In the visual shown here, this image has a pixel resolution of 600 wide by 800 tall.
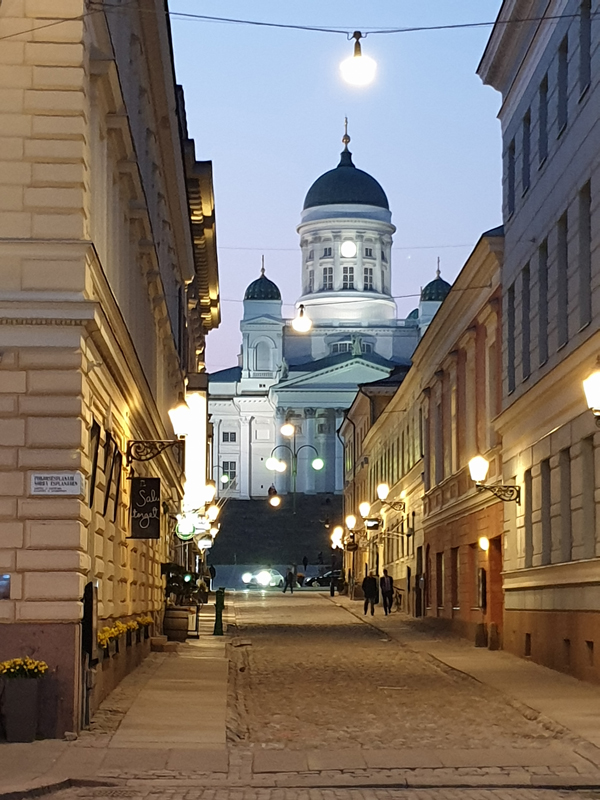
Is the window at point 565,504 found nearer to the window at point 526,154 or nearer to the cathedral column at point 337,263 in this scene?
the window at point 526,154

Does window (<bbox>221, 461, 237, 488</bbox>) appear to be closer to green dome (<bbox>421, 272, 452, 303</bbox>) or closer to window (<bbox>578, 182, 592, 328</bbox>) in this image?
green dome (<bbox>421, 272, 452, 303</bbox>)

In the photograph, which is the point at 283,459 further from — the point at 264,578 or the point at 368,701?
the point at 368,701

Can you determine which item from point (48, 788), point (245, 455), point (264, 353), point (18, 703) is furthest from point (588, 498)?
point (264, 353)

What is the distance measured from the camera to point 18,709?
1436 cm

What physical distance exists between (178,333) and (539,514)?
553 inches

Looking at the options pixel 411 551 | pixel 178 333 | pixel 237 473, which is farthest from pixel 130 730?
pixel 237 473

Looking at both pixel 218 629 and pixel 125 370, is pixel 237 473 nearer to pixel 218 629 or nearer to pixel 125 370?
pixel 218 629

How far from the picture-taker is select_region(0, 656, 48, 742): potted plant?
14367mm

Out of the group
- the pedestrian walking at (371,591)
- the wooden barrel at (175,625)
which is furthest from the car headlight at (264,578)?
the wooden barrel at (175,625)

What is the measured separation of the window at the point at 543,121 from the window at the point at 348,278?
12218 cm

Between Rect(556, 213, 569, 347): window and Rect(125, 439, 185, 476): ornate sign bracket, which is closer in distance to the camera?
Rect(125, 439, 185, 476): ornate sign bracket

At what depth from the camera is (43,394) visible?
15156 mm

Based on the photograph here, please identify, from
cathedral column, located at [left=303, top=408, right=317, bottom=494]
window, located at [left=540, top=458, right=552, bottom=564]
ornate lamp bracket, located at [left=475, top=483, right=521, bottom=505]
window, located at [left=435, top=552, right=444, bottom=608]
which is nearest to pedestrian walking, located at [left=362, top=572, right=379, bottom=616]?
window, located at [left=435, top=552, right=444, bottom=608]

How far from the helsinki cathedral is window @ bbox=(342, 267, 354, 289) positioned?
10 cm
